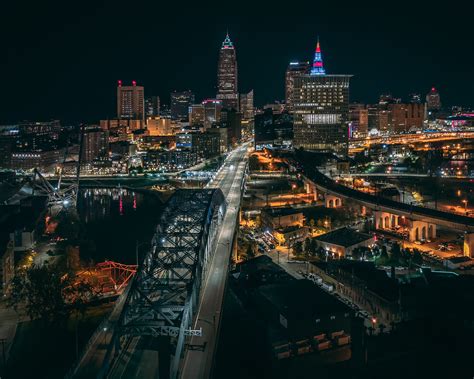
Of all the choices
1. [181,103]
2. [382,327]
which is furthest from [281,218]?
[181,103]

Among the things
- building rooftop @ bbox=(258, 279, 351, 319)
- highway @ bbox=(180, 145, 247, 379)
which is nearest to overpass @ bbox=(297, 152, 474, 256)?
highway @ bbox=(180, 145, 247, 379)

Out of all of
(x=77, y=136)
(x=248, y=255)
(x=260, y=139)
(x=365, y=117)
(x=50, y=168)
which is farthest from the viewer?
(x=365, y=117)

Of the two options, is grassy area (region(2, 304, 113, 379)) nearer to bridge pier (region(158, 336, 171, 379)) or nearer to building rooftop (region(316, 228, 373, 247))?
bridge pier (region(158, 336, 171, 379))

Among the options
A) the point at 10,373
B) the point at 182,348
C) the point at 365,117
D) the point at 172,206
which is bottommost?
the point at 10,373

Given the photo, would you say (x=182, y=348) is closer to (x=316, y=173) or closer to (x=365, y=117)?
(x=316, y=173)

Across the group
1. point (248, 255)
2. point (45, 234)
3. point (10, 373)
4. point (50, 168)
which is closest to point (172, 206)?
point (248, 255)

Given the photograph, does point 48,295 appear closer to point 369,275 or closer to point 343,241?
point 369,275

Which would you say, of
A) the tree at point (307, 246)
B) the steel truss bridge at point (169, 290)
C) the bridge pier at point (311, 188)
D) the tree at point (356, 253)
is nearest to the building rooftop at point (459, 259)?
the tree at point (356, 253)

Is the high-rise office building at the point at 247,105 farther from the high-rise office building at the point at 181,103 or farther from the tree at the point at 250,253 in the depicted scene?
the tree at the point at 250,253
